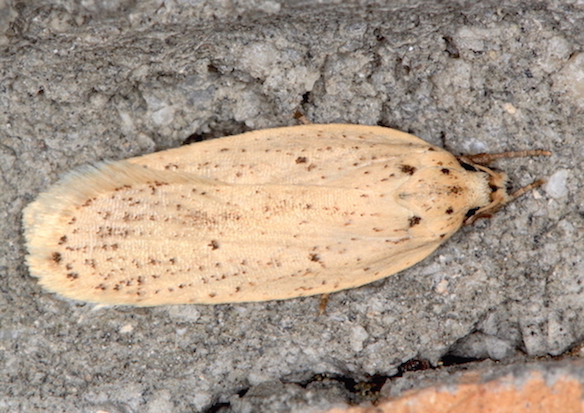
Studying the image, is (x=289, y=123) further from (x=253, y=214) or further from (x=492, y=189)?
(x=492, y=189)

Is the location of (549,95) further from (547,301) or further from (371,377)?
(371,377)

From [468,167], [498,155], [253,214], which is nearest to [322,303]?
[253,214]

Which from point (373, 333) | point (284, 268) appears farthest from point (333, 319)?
point (284, 268)

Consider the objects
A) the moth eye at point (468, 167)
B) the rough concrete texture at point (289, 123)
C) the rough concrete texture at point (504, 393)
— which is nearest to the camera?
the rough concrete texture at point (504, 393)

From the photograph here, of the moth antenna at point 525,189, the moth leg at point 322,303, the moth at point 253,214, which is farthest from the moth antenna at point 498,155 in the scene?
the moth leg at point 322,303

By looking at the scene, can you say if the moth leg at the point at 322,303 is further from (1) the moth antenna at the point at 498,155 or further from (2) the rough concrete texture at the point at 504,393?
(1) the moth antenna at the point at 498,155

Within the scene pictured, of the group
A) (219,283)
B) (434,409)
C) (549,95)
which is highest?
(549,95)
